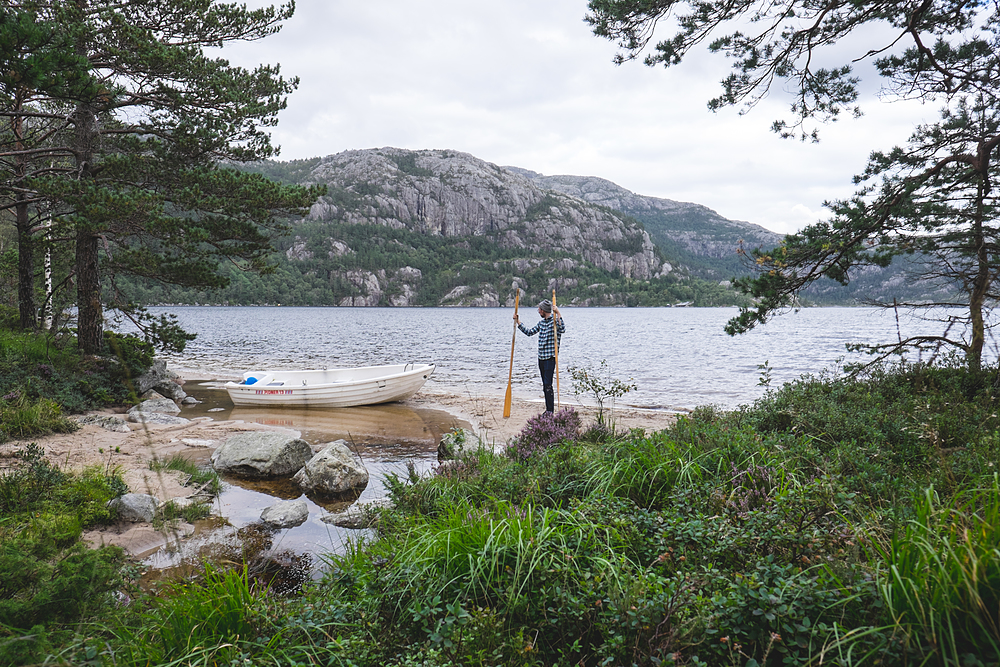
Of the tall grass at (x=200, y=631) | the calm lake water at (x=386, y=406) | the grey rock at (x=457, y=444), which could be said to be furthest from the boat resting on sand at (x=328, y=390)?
the tall grass at (x=200, y=631)

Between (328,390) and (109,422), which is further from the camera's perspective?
(328,390)

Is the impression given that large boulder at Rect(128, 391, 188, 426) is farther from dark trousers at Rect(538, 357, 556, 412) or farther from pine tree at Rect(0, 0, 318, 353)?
dark trousers at Rect(538, 357, 556, 412)

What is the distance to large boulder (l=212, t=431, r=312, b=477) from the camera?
793cm

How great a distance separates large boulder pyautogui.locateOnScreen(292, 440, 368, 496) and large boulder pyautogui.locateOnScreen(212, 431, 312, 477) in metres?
0.57

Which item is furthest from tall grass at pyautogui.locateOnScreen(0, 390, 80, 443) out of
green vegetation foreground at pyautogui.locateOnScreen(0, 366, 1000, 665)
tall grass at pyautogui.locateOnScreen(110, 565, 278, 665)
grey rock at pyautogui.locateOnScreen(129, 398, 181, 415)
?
tall grass at pyautogui.locateOnScreen(110, 565, 278, 665)

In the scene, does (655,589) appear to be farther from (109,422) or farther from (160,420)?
(160,420)

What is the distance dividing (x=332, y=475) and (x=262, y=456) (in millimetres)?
1614

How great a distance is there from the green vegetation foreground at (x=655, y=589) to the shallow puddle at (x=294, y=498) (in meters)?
0.80

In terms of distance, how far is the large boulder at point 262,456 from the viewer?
7934mm

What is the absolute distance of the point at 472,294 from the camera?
156 m

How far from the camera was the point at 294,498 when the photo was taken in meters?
7.05

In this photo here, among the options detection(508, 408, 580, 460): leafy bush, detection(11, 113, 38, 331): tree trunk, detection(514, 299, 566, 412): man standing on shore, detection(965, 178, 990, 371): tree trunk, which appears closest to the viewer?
detection(508, 408, 580, 460): leafy bush

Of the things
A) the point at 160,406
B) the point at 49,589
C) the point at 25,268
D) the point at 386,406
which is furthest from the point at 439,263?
the point at 49,589

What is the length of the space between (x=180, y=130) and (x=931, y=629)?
14776mm
